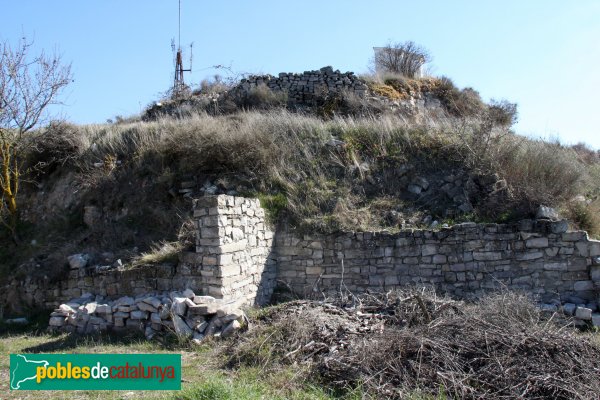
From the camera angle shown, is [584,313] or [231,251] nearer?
[584,313]

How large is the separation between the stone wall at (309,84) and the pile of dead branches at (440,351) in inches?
405

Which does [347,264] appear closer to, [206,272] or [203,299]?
[206,272]

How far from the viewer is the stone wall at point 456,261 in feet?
27.3

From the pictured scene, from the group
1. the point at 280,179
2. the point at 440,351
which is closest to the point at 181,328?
the point at 440,351

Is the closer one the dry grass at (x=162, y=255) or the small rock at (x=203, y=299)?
the small rock at (x=203, y=299)

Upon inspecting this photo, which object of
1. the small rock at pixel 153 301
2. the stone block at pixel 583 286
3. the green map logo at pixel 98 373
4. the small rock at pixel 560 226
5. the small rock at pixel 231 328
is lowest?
the green map logo at pixel 98 373

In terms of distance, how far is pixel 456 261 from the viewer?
28.5ft

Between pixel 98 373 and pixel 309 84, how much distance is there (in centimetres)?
1237

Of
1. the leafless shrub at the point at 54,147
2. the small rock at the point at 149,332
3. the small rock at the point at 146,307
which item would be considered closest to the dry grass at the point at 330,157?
the leafless shrub at the point at 54,147

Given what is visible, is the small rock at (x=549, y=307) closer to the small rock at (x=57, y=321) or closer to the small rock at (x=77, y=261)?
the small rock at (x=57, y=321)

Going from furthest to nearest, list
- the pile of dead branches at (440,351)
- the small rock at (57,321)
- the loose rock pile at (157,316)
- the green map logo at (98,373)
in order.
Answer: the small rock at (57,321), the loose rock pile at (157,316), the green map logo at (98,373), the pile of dead branches at (440,351)

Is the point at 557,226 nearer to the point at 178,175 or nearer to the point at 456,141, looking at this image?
the point at 456,141

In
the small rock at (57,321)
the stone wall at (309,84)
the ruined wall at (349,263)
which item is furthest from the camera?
the stone wall at (309,84)

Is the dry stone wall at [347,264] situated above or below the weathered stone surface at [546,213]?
below
